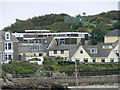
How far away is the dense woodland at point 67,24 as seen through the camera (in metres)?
55.1

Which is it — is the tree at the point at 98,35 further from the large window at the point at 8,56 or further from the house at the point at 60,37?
the large window at the point at 8,56

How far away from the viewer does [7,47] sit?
30.1 metres

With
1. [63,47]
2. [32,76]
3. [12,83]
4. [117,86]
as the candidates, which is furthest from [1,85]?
[63,47]

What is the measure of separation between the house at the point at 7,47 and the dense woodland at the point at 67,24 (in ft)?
64.9

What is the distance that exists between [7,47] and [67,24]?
36168 mm

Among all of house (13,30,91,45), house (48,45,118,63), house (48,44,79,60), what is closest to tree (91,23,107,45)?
house (13,30,91,45)

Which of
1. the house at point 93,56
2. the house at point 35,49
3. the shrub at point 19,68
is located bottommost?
the shrub at point 19,68

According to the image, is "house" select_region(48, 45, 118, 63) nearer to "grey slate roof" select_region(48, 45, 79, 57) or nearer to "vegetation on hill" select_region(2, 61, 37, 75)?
"grey slate roof" select_region(48, 45, 79, 57)

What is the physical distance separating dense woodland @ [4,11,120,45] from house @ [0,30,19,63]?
19775 millimetres

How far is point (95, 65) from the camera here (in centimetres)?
2975

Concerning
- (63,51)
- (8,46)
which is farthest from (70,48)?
(8,46)

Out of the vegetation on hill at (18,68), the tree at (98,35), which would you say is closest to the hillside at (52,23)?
the tree at (98,35)

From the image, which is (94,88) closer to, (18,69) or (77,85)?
(77,85)

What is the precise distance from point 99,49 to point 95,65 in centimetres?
391
